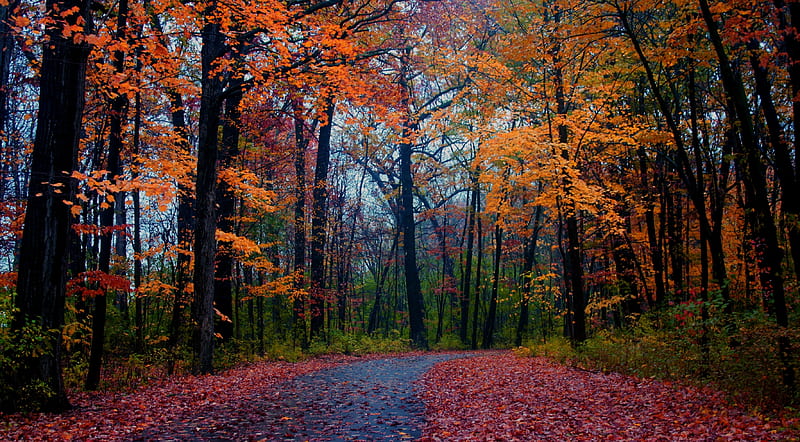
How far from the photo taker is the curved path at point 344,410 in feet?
20.0

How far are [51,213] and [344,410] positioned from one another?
524 centimetres

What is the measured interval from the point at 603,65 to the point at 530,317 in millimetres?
27307

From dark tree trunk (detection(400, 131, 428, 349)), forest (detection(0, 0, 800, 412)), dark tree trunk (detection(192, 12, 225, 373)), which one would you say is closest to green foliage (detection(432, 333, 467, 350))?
dark tree trunk (detection(400, 131, 428, 349))

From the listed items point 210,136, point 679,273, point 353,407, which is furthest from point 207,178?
point 679,273

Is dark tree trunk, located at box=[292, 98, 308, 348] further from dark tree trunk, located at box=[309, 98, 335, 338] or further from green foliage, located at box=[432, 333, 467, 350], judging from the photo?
green foliage, located at box=[432, 333, 467, 350]

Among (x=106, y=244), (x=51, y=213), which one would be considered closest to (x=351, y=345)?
A: (x=106, y=244)

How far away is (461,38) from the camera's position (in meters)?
18.9

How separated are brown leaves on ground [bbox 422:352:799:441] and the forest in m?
0.81

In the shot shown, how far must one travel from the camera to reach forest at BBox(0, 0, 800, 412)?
270 inches

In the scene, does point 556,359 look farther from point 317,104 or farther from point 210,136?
point 210,136

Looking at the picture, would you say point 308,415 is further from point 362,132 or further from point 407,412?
point 362,132

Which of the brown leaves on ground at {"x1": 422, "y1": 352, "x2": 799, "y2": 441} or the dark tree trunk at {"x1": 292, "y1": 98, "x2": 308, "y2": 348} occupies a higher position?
the dark tree trunk at {"x1": 292, "y1": 98, "x2": 308, "y2": 348}

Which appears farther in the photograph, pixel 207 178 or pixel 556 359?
pixel 556 359

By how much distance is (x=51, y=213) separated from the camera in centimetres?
695
